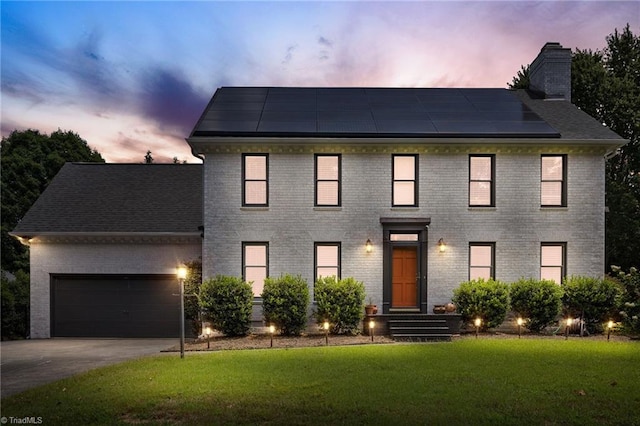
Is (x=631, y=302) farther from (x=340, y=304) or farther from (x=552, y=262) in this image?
(x=340, y=304)

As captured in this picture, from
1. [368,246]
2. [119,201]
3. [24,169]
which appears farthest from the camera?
[24,169]

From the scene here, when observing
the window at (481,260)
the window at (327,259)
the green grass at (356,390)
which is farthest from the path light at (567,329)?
the window at (327,259)

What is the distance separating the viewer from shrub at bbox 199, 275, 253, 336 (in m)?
13.4

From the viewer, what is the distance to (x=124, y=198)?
18.2 meters

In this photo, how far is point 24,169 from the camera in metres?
29.5

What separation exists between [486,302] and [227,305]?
28.3 ft

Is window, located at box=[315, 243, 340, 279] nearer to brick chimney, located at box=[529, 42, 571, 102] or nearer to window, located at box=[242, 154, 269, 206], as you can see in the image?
window, located at box=[242, 154, 269, 206]

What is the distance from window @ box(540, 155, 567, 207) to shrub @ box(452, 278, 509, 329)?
3930 millimetres

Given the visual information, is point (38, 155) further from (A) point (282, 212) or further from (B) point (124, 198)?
(A) point (282, 212)

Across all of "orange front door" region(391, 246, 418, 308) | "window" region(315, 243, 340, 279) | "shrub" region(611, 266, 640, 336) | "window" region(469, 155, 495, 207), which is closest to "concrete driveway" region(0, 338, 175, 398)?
"window" region(315, 243, 340, 279)

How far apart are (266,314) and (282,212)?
3.72 m

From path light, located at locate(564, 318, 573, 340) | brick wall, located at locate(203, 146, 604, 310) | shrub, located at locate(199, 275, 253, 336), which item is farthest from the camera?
brick wall, located at locate(203, 146, 604, 310)

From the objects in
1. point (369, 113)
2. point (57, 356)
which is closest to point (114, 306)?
point (57, 356)

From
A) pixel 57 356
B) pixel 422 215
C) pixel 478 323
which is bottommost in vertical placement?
pixel 57 356
